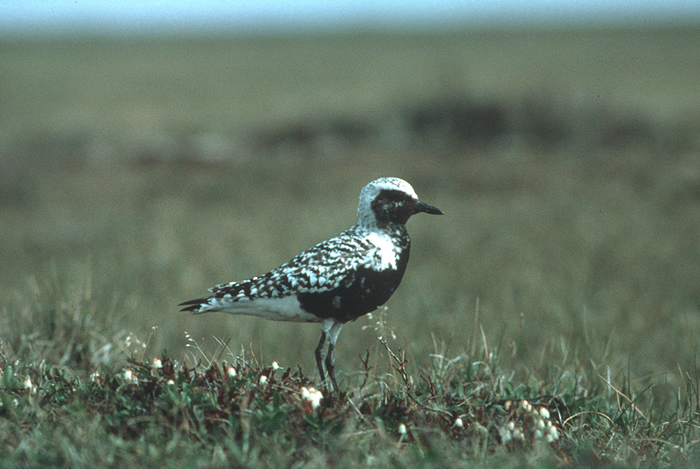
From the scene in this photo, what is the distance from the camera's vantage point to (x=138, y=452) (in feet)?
9.80

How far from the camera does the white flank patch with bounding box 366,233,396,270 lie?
12.5ft

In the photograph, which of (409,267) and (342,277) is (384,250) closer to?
(342,277)

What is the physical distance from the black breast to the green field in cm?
17

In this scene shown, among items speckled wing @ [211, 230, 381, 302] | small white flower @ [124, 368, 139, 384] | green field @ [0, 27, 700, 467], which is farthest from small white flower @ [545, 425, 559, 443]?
small white flower @ [124, 368, 139, 384]

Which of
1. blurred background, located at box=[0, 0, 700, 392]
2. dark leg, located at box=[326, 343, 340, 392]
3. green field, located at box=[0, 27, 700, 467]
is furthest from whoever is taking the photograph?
blurred background, located at box=[0, 0, 700, 392]

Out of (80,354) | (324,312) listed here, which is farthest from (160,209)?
(324,312)

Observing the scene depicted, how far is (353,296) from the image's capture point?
148 inches

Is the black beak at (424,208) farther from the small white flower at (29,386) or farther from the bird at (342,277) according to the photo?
the small white flower at (29,386)

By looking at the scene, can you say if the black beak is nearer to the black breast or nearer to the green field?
the black breast

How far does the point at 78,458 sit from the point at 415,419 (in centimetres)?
156

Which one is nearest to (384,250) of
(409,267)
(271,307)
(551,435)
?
(271,307)

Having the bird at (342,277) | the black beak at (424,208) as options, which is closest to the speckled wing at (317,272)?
the bird at (342,277)

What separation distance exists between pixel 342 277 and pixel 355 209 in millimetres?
9745

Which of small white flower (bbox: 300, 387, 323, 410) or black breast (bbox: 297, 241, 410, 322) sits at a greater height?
black breast (bbox: 297, 241, 410, 322)
